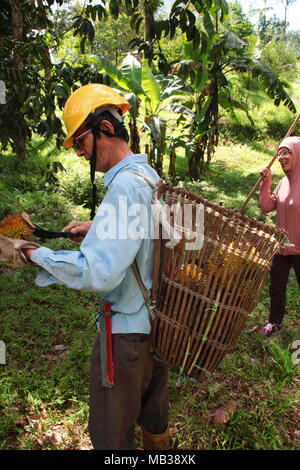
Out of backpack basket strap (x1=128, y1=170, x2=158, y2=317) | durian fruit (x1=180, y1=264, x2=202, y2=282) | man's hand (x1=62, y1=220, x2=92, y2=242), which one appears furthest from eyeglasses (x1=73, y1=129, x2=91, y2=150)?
durian fruit (x1=180, y1=264, x2=202, y2=282)

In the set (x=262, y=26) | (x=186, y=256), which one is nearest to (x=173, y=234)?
(x=186, y=256)

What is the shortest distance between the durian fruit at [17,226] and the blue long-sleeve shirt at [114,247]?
37cm

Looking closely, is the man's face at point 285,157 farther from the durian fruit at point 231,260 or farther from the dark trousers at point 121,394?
the dark trousers at point 121,394

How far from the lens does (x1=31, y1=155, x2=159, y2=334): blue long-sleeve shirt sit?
1.35 metres

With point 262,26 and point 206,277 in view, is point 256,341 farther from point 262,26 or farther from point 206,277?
point 262,26

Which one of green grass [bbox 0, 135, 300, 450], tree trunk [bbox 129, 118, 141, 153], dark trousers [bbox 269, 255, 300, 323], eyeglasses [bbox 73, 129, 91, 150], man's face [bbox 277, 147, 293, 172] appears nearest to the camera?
eyeglasses [bbox 73, 129, 91, 150]

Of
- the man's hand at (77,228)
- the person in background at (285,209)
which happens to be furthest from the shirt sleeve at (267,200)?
the man's hand at (77,228)

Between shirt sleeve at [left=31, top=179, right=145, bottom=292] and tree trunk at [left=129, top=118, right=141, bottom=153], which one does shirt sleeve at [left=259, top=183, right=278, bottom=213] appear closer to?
shirt sleeve at [left=31, top=179, right=145, bottom=292]

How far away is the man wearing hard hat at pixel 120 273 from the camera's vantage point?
1405 millimetres

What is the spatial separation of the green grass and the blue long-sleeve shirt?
Answer: 4.52 feet

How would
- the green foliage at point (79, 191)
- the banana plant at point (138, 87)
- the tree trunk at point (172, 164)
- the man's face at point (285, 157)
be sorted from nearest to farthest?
the man's face at point (285, 157) → the banana plant at point (138, 87) → the green foliage at point (79, 191) → the tree trunk at point (172, 164)

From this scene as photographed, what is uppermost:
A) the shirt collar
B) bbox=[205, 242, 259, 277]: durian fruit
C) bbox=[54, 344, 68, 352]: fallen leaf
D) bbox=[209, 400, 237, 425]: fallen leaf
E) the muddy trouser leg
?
the shirt collar

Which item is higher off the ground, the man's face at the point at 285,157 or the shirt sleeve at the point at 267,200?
the man's face at the point at 285,157

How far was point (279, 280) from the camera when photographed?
3.19 meters
